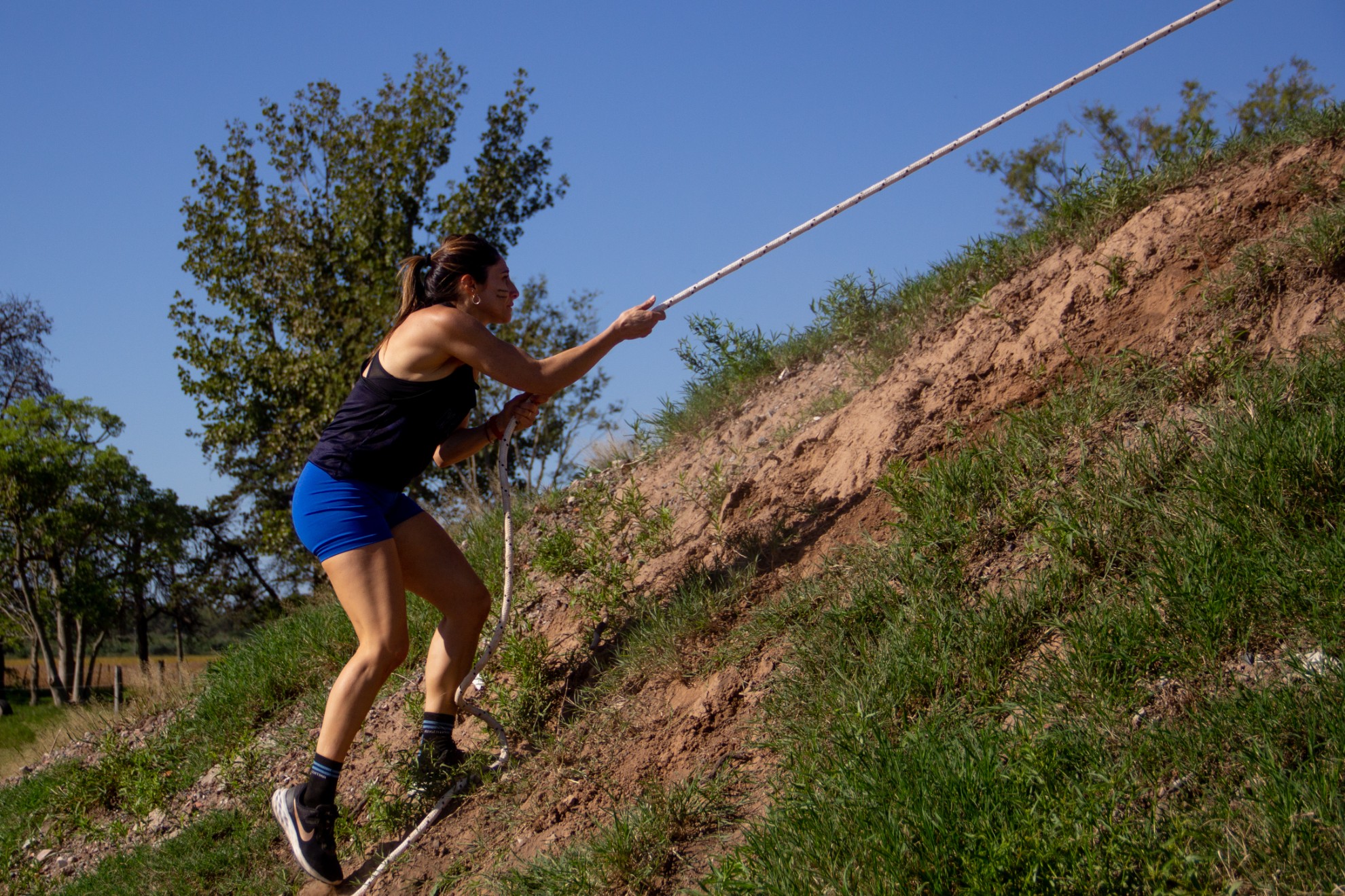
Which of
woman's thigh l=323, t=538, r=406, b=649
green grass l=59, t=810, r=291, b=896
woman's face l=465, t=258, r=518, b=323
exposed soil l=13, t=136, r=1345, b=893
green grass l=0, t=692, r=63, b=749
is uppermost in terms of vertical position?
woman's face l=465, t=258, r=518, b=323

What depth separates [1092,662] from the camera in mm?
2645

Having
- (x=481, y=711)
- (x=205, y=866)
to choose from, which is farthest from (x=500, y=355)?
(x=205, y=866)

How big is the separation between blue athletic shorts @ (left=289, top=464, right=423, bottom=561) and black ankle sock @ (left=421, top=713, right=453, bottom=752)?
848 mm

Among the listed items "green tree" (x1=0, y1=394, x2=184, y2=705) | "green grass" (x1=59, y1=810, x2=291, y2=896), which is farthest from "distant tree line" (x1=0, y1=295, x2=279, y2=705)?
"green grass" (x1=59, y1=810, x2=291, y2=896)

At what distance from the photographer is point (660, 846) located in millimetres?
2867

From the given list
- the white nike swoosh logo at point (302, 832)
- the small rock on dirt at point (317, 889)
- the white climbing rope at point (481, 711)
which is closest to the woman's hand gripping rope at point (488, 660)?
the white climbing rope at point (481, 711)

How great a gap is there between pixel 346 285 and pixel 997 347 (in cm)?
1367

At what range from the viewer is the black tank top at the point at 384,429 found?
3494 millimetres

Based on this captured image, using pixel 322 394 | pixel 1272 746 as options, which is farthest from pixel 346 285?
pixel 1272 746

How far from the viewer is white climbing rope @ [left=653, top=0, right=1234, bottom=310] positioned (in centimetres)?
353

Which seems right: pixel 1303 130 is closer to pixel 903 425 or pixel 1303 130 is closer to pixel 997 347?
pixel 997 347

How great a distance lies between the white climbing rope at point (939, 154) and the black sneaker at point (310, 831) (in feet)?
7.48

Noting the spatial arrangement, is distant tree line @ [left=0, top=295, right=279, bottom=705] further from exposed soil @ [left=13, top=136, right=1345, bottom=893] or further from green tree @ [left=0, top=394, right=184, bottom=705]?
exposed soil @ [left=13, top=136, right=1345, bottom=893]

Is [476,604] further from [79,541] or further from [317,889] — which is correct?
[79,541]
